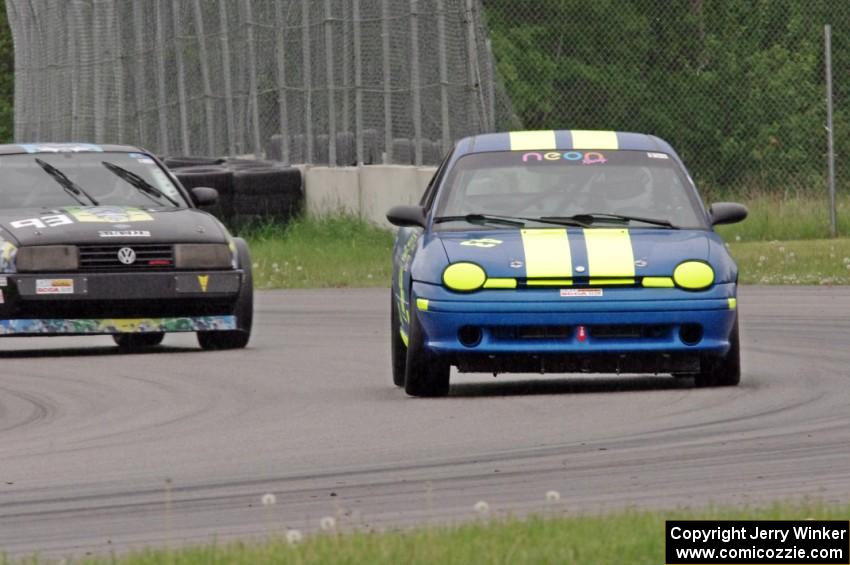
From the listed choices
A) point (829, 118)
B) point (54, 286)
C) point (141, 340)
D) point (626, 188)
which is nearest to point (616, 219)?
point (626, 188)

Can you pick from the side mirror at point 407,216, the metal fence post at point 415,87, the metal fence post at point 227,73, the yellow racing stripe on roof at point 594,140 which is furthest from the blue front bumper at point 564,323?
the metal fence post at point 227,73

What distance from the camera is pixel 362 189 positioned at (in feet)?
89.2

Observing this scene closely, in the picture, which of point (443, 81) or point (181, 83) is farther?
point (181, 83)

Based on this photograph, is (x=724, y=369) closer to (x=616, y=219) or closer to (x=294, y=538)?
(x=616, y=219)

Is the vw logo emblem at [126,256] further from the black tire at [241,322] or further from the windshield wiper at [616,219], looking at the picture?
the windshield wiper at [616,219]

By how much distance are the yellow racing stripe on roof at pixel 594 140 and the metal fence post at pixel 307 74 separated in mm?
16584

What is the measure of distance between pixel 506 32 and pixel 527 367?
110 ft

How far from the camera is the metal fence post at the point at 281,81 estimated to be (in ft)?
97.0

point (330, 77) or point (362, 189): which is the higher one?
point (330, 77)

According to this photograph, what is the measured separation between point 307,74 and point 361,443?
19.9 meters

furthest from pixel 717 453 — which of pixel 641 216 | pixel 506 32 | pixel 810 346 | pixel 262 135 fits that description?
pixel 506 32

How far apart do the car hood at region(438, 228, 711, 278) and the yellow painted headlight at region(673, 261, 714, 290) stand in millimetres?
40

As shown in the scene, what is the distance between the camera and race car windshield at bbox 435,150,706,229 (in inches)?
464

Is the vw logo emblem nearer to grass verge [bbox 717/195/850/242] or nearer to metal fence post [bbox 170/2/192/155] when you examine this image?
grass verge [bbox 717/195/850/242]
